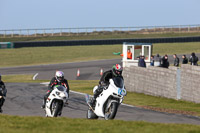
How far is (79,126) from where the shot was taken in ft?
33.1

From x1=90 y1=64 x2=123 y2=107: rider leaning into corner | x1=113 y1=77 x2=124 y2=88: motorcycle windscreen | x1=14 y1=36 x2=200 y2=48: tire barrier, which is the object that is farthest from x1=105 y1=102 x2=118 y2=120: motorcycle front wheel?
x1=14 y1=36 x2=200 y2=48: tire barrier

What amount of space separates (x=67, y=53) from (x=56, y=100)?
46840mm

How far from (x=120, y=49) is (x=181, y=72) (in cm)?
3992

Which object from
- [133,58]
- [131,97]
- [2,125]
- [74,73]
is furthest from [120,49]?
[2,125]

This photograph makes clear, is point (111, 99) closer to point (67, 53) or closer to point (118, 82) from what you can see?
point (118, 82)

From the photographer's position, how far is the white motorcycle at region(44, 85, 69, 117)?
41.7 ft

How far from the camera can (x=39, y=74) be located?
138ft

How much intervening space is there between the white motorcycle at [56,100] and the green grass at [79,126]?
45.8 inches

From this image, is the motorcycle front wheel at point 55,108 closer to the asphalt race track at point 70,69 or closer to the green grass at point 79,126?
Result: the green grass at point 79,126

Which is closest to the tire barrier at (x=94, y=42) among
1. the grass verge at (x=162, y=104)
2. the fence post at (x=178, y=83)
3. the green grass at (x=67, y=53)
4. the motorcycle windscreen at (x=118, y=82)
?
the green grass at (x=67, y=53)

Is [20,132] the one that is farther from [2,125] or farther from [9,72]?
[9,72]

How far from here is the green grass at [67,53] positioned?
182 ft

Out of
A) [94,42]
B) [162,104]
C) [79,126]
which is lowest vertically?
[162,104]

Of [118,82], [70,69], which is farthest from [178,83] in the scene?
[70,69]
